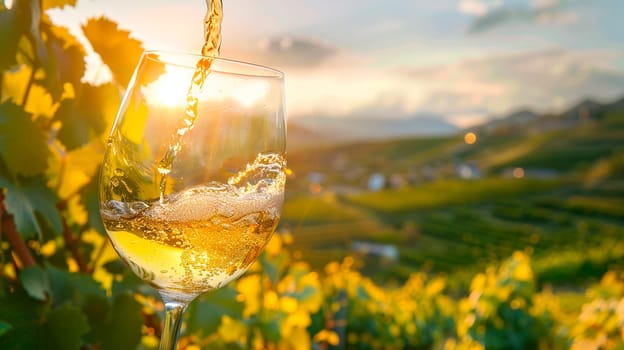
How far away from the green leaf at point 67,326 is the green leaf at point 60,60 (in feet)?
0.97

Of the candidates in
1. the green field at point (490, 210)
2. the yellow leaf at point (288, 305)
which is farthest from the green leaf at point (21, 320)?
the green field at point (490, 210)

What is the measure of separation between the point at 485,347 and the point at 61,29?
2.49 meters

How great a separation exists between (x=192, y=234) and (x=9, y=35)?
37 cm

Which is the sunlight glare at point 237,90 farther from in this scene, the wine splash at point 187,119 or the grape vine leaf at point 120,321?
the grape vine leaf at point 120,321

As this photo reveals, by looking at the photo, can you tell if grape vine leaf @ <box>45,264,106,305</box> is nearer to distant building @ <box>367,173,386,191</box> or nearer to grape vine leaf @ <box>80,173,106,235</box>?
grape vine leaf @ <box>80,173,106,235</box>

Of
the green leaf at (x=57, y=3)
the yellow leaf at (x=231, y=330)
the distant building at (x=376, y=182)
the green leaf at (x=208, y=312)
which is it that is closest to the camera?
the green leaf at (x=57, y=3)

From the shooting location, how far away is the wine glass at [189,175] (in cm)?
60

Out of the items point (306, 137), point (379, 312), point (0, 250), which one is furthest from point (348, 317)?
point (306, 137)

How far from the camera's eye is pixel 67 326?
803mm

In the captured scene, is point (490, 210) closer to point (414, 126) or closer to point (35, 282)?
point (35, 282)

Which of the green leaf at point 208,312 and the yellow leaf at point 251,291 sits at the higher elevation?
the green leaf at point 208,312

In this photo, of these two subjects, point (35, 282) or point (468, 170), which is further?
point (468, 170)

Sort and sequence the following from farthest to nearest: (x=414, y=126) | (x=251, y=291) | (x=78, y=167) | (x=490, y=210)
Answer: (x=414, y=126)
(x=490, y=210)
(x=251, y=291)
(x=78, y=167)

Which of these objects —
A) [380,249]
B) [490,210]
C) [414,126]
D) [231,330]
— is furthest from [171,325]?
[414,126]
